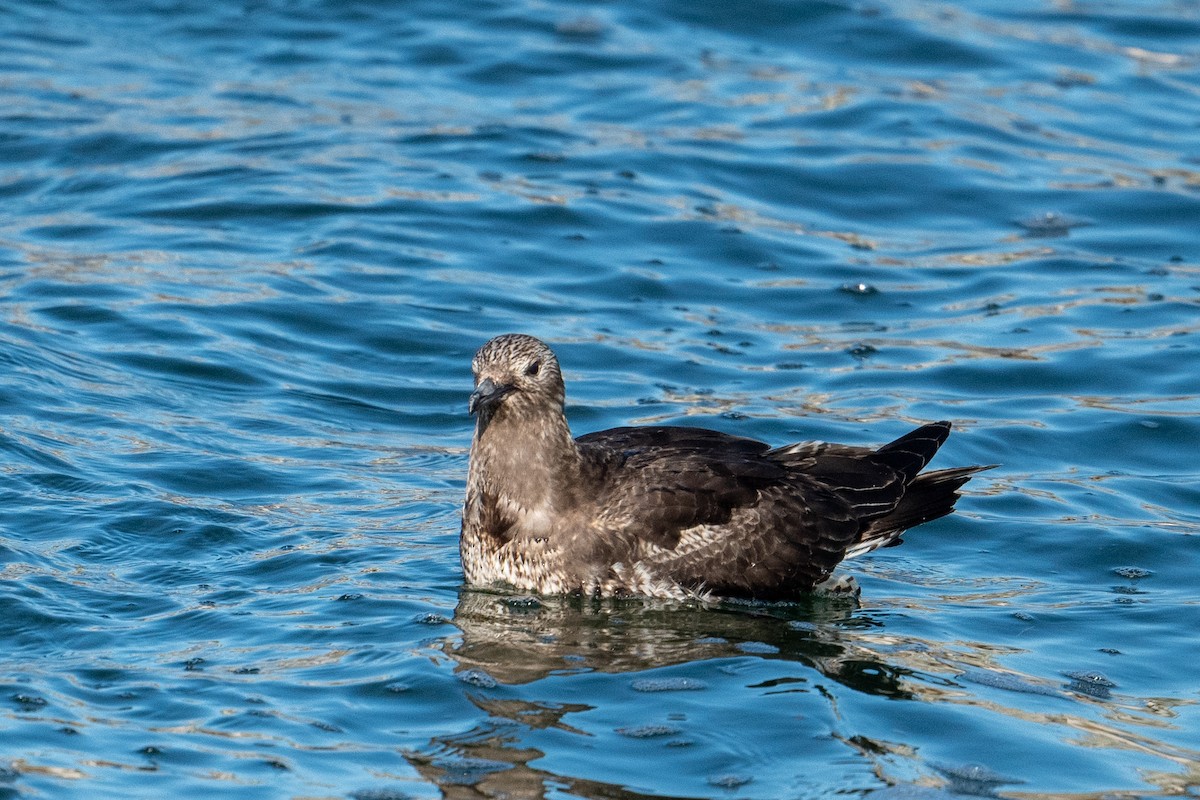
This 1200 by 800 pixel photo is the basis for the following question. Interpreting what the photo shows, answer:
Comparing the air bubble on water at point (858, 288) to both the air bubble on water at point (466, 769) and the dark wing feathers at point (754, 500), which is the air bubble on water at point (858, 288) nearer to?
the dark wing feathers at point (754, 500)

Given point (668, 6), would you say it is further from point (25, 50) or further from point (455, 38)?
point (25, 50)

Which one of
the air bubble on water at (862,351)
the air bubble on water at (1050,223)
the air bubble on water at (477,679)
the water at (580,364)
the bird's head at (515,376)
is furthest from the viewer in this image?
the air bubble on water at (1050,223)

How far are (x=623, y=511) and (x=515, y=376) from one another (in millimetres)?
855

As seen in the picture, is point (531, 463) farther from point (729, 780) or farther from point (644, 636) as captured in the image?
point (729, 780)

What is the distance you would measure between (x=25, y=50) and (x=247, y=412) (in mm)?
9139

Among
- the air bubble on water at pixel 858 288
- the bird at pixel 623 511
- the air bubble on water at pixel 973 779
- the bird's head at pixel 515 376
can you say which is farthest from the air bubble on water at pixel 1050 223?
the air bubble on water at pixel 973 779

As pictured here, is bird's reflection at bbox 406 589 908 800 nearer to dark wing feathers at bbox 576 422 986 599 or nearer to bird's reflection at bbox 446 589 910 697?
bird's reflection at bbox 446 589 910 697

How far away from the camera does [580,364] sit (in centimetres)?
1231

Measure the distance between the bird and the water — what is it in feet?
0.63

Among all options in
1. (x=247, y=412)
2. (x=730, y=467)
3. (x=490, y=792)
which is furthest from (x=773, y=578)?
(x=247, y=412)

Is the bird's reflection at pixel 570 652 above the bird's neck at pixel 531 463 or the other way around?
the other way around

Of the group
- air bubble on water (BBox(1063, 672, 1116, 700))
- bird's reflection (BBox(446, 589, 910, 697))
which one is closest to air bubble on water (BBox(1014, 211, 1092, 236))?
bird's reflection (BBox(446, 589, 910, 697))

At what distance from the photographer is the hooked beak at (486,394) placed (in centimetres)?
817

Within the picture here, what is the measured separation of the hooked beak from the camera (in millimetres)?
8172
